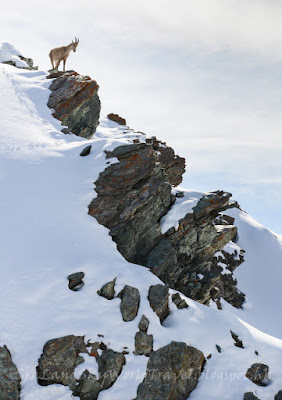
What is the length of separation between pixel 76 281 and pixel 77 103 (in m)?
20.0

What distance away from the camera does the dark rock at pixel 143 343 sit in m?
12.3

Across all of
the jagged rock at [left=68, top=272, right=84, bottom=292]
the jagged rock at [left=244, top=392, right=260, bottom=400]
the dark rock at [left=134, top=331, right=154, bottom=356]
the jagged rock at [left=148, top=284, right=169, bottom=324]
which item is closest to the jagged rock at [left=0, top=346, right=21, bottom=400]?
the jagged rock at [left=68, top=272, right=84, bottom=292]

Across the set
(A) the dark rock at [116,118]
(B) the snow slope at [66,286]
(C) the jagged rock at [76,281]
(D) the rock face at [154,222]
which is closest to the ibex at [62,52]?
(A) the dark rock at [116,118]

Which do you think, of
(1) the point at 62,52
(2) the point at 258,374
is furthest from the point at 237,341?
(1) the point at 62,52

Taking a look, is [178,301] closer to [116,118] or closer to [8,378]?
[8,378]

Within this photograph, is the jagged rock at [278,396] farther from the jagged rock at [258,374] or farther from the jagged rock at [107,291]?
the jagged rock at [107,291]

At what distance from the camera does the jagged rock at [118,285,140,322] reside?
13.2 meters

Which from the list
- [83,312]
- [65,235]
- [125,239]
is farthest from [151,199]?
[83,312]

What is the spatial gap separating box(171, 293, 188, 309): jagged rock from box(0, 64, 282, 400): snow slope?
282mm

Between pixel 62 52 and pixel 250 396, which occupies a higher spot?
pixel 62 52

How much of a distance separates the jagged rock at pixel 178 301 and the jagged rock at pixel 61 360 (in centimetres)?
562

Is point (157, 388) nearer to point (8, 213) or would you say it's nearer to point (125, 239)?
point (125, 239)

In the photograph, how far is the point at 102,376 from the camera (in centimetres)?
1113

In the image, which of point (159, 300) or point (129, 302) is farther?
point (159, 300)
